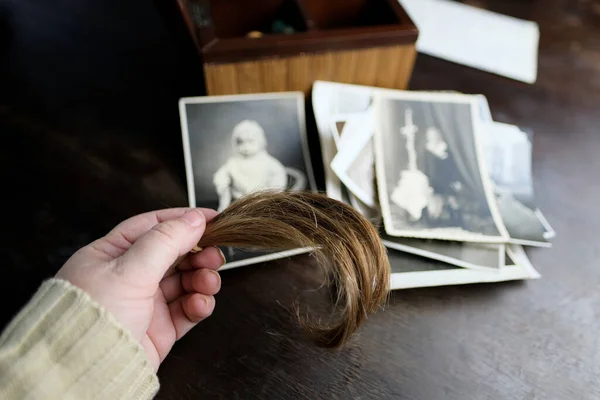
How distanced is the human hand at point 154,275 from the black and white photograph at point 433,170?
0.25m

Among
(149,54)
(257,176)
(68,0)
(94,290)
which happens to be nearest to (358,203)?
(257,176)

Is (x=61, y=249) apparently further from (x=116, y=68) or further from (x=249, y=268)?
(x=116, y=68)

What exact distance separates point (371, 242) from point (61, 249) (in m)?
0.38

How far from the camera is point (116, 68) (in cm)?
82

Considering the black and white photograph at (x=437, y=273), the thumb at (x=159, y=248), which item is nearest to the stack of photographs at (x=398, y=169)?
the black and white photograph at (x=437, y=273)

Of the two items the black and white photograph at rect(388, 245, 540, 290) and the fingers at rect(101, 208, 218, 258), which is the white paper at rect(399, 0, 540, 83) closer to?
the black and white photograph at rect(388, 245, 540, 290)

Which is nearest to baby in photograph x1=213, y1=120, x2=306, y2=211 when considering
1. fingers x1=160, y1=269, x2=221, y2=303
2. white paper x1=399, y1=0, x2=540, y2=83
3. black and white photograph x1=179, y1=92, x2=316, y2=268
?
black and white photograph x1=179, y1=92, x2=316, y2=268

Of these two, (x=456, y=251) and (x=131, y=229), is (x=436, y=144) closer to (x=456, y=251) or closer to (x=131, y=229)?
(x=456, y=251)

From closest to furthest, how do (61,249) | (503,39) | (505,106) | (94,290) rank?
1. (94,290)
2. (61,249)
3. (505,106)
4. (503,39)

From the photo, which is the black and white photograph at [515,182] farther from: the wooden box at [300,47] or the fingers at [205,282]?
the fingers at [205,282]

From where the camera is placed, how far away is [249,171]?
67 cm

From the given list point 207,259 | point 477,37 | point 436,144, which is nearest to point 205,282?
point 207,259

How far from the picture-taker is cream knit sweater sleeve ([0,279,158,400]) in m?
0.39

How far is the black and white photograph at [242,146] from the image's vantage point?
0.66 m
